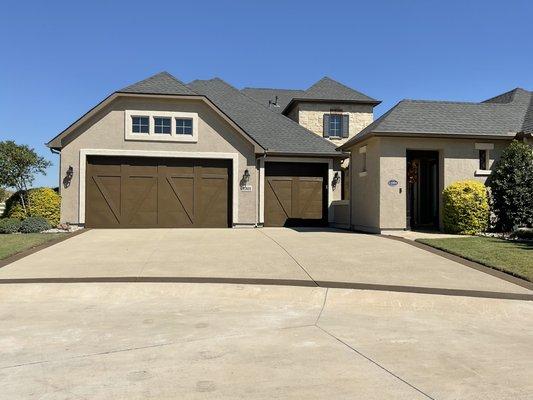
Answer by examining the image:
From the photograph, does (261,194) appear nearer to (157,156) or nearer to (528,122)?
(157,156)

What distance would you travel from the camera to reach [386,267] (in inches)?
406

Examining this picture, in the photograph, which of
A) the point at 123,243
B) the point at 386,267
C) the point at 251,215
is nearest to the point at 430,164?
the point at 251,215

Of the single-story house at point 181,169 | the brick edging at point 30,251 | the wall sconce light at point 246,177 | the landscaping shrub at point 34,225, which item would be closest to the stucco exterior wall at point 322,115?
the single-story house at point 181,169

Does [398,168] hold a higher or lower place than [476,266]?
higher

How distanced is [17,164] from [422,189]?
16931 millimetres

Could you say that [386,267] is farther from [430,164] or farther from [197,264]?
[430,164]

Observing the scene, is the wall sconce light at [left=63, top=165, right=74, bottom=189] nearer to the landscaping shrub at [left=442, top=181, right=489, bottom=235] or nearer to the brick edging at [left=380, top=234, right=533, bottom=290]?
the brick edging at [left=380, top=234, right=533, bottom=290]

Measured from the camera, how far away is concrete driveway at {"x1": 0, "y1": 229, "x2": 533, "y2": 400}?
4188mm

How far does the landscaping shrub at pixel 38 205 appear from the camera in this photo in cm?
1847

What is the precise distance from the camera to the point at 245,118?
24.8 metres

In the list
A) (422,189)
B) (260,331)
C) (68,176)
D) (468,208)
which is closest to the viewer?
(260,331)

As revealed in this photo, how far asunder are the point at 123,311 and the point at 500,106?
18.2 m

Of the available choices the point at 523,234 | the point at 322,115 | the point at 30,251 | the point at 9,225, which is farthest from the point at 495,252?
the point at 322,115

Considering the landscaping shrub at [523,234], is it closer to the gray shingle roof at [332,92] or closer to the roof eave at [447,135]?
the roof eave at [447,135]
